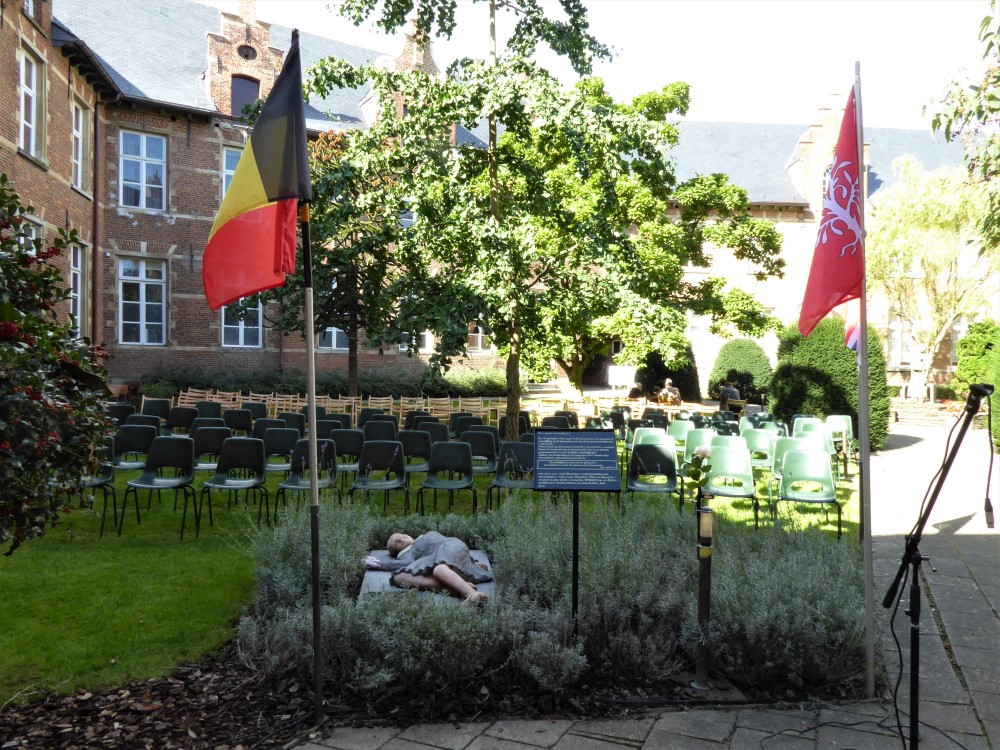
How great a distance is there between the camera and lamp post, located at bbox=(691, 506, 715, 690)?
186 inches

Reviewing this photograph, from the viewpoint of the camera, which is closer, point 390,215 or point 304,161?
point 304,161

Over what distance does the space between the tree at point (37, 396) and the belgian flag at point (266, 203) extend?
0.75m

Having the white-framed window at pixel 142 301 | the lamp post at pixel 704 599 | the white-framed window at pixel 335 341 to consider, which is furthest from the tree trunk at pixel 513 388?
the white-framed window at pixel 335 341

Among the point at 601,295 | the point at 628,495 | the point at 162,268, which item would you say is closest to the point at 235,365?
the point at 162,268

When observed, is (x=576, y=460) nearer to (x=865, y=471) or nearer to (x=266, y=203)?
(x=865, y=471)

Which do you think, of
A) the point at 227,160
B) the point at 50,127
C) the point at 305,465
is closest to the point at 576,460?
the point at 305,465

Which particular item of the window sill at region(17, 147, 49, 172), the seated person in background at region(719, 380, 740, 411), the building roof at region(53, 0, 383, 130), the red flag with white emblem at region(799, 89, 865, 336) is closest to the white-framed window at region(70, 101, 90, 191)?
the building roof at region(53, 0, 383, 130)

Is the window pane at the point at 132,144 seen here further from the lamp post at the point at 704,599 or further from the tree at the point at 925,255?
the lamp post at the point at 704,599

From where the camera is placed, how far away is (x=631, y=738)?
412cm

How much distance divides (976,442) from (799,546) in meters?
16.0

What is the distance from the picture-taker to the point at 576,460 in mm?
5328

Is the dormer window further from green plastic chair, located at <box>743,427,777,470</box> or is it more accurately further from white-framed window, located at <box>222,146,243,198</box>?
green plastic chair, located at <box>743,427,777,470</box>

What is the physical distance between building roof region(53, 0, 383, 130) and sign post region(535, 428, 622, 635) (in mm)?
19392

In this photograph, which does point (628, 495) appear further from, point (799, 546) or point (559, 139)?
point (559, 139)
